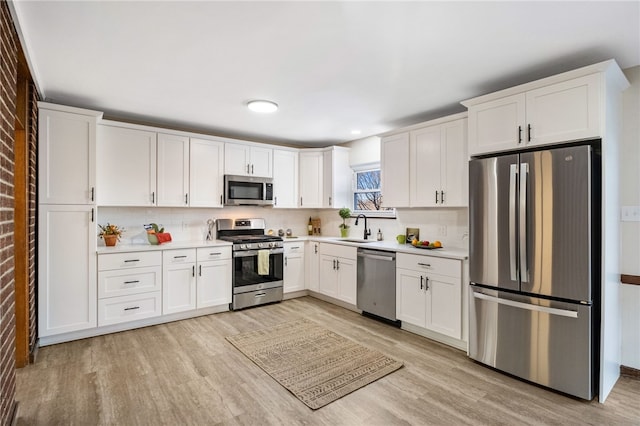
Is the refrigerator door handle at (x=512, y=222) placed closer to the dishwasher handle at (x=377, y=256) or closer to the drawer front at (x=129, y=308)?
the dishwasher handle at (x=377, y=256)

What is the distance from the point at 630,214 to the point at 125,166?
4.86 m

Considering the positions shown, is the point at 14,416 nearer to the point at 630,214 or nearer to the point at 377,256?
the point at 377,256

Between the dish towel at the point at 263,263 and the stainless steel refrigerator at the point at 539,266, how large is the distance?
8.52 feet

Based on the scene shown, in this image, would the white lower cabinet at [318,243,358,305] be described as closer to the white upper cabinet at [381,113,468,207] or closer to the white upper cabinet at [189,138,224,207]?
the white upper cabinet at [381,113,468,207]

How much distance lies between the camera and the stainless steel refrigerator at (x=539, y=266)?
2.30 metres

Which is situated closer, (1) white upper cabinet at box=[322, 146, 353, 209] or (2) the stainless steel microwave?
(2) the stainless steel microwave

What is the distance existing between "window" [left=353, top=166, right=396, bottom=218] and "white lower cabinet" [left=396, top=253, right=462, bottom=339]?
129 centimetres

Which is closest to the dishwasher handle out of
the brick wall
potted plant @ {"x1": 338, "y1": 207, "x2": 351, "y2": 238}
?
potted plant @ {"x1": 338, "y1": 207, "x2": 351, "y2": 238}

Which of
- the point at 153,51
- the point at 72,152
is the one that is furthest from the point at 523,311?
the point at 72,152

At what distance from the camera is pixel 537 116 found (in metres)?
2.56

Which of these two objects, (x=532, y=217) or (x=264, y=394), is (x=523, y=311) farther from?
(x=264, y=394)

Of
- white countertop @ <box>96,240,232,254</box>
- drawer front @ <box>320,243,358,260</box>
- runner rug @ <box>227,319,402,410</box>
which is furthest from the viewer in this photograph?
drawer front @ <box>320,243,358,260</box>

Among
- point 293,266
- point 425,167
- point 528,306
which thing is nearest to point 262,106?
point 425,167

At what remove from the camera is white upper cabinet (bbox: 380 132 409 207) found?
12.9 ft
